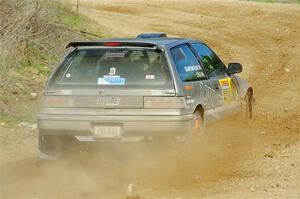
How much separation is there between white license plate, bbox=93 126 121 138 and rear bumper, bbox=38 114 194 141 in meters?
0.04

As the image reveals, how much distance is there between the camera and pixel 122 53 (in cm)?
914

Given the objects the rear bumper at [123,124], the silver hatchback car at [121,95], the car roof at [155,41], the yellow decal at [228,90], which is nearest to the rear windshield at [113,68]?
the silver hatchback car at [121,95]

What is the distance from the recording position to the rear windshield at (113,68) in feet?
29.2

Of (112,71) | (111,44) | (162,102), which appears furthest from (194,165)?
(111,44)

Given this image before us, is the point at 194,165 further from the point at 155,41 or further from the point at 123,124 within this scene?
the point at 155,41

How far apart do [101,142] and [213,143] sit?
71.8 inches

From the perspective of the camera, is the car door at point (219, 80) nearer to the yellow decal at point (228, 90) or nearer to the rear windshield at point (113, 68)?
the yellow decal at point (228, 90)

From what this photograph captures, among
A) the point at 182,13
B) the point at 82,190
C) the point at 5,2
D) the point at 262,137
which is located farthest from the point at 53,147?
the point at 182,13

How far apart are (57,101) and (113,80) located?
0.70 meters

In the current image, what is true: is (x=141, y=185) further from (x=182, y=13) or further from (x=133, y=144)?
(x=182, y=13)

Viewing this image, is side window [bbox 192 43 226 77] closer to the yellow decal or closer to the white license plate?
the yellow decal

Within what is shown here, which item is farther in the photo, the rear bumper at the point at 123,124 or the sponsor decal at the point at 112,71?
the sponsor decal at the point at 112,71

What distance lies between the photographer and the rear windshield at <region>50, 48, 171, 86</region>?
891cm

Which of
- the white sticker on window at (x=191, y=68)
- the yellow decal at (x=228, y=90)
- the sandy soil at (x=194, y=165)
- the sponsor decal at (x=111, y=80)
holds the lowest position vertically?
the sandy soil at (x=194, y=165)
